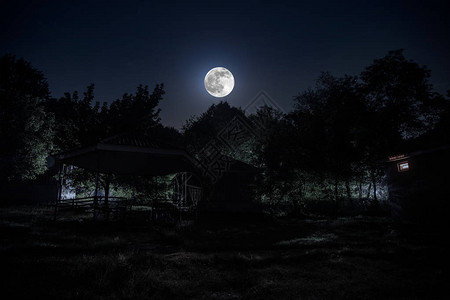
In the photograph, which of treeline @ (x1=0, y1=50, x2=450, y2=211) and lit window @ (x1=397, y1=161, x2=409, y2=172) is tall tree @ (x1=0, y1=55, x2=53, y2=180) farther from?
lit window @ (x1=397, y1=161, x2=409, y2=172)

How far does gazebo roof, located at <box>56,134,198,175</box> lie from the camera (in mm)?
10617

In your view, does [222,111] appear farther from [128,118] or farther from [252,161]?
[128,118]

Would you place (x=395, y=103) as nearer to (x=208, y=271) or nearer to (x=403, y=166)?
(x=403, y=166)

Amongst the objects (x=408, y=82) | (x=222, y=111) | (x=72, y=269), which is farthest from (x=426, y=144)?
(x=222, y=111)

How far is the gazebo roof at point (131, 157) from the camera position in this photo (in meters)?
10.6

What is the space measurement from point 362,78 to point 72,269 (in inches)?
1149

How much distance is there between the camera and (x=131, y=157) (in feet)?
43.6

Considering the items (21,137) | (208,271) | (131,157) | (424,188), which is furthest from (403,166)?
(21,137)

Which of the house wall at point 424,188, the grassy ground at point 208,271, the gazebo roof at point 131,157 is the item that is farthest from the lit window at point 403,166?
the gazebo roof at point 131,157

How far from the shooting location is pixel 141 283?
181 inches

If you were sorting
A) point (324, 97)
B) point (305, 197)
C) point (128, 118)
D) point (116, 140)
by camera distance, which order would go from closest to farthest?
1. point (116, 140)
2. point (128, 118)
3. point (305, 197)
4. point (324, 97)

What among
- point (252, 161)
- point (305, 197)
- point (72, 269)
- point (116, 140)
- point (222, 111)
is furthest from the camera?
point (222, 111)

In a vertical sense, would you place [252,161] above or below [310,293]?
above

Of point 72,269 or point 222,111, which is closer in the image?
point 72,269
